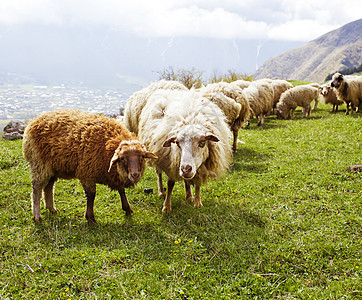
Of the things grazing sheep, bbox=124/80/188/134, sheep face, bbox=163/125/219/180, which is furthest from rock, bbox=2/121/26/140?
sheep face, bbox=163/125/219/180

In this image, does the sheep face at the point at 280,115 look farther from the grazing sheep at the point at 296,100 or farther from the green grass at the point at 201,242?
the green grass at the point at 201,242

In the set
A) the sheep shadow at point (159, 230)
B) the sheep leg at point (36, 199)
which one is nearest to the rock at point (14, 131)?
the sheep leg at point (36, 199)

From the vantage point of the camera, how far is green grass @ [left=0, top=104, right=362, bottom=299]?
374 cm

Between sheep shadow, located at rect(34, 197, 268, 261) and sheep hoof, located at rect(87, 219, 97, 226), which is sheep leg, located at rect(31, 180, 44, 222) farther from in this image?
sheep hoof, located at rect(87, 219, 97, 226)

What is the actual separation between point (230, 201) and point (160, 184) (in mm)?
1906

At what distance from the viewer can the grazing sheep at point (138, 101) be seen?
823 cm

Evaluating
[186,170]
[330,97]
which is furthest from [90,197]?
[330,97]

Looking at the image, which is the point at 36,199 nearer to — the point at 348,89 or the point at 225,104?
the point at 225,104

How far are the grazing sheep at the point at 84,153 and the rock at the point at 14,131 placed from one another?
332 inches

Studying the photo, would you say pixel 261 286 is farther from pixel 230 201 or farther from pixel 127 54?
pixel 127 54

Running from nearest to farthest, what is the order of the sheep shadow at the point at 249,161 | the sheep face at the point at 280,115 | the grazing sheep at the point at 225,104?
the sheep shadow at the point at 249,161, the grazing sheep at the point at 225,104, the sheep face at the point at 280,115

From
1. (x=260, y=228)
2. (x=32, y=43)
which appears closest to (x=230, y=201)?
(x=260, y=228)

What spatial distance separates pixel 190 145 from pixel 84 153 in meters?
2.14

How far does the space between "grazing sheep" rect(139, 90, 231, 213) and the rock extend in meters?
9.31
